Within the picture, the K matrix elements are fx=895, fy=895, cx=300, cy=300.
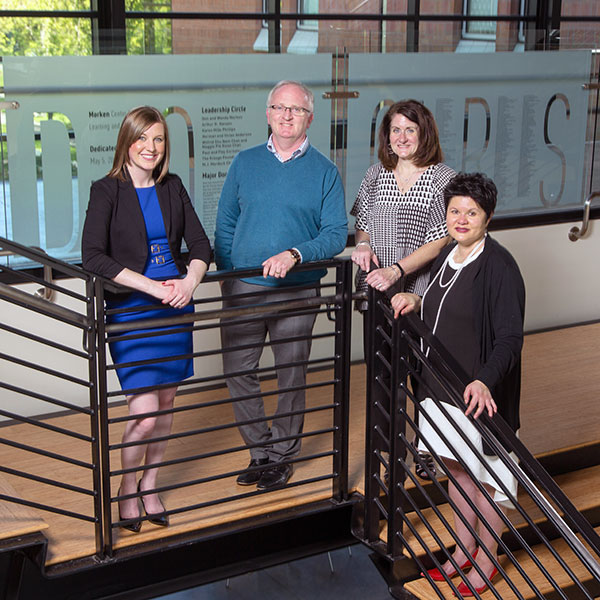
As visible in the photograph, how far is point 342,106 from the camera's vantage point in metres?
4.56

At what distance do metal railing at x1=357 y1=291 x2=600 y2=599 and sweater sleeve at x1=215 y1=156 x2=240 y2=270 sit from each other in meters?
0.58

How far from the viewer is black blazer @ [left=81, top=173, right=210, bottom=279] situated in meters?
2.72

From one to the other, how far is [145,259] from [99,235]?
0.16 meters

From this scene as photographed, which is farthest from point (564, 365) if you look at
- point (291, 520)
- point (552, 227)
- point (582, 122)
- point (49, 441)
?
point (49, 441)

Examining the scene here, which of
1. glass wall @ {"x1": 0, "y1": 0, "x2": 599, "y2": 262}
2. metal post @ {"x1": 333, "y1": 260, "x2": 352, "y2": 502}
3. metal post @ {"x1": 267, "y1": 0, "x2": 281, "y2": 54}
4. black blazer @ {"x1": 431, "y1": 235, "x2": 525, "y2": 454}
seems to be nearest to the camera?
black blazer @ {"x1": 431, "y1": 235, "x2": 525, "y2": 454}

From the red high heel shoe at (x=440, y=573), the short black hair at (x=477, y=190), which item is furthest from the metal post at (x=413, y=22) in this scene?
the red high heel shoe at (x=440, y=573)

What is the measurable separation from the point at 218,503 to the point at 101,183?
3.70 ft

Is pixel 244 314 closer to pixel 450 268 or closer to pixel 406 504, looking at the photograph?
pixel 450 268

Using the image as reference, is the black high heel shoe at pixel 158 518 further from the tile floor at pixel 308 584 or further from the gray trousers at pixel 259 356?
the tile floor at pixel 308 584

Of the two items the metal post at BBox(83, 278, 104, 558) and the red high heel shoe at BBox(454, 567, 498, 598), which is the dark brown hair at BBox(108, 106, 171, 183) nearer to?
the metal post at BBox(83, 278, 104, 558)

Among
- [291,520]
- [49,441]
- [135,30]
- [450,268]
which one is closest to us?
[450,268]

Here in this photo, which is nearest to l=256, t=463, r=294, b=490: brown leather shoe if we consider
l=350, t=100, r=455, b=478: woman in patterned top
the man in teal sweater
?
the man in teal sweater

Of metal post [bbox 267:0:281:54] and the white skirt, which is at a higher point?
metal post [bbox 267:0:281:54]

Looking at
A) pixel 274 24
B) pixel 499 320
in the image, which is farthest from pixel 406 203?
pixel 274 24
